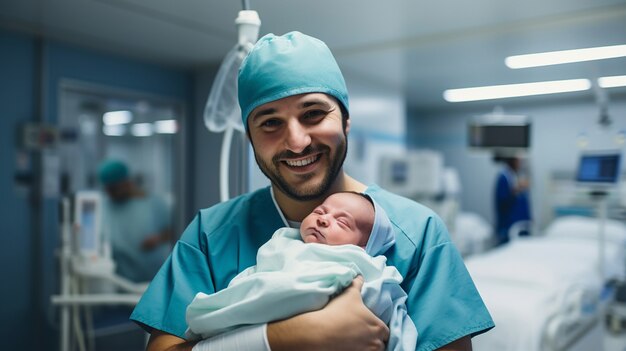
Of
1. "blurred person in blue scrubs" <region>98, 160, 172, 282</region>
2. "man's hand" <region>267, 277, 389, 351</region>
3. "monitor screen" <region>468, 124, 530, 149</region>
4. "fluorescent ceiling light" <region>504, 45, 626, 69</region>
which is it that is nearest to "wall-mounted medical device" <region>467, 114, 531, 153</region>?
"monitor screen" <region>468, 124, 530, 149</region>

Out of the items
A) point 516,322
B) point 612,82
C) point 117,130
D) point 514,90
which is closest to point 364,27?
point 612,82

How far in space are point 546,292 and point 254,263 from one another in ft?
7.31

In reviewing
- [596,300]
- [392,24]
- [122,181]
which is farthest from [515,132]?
[122,181]

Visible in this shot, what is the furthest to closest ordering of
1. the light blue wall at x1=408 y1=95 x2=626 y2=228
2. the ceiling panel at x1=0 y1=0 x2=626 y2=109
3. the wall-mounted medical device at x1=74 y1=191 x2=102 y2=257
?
the light blue wall at x1=408 y1=95 x2=626 y2=228 → the wall-mounted medical device at x1=74 y1=191 x2=102 y2=257 → the ceiling panel at x1=0 y1=0 x2=626 y2=109

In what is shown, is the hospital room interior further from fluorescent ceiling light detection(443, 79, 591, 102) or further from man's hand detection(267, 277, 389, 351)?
man's hand detection(267, 277, 389, 351)

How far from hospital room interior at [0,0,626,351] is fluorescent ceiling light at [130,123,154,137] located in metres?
0.24

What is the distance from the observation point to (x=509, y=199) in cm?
484

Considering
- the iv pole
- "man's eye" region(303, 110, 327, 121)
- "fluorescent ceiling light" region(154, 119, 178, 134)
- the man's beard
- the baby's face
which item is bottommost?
the baby's face

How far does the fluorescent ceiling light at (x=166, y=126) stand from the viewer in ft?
14.2

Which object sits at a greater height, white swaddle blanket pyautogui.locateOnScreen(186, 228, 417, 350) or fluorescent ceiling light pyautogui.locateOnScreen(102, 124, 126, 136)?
fluorescent ceiling light pyautogui.locateOnScreen(102, 124, 126, 136)

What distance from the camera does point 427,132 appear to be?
7633mm

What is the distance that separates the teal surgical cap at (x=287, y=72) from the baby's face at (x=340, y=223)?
0.25m

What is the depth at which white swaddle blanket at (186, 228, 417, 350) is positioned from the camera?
3.26ft

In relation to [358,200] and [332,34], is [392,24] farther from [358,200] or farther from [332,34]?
[358,200]
